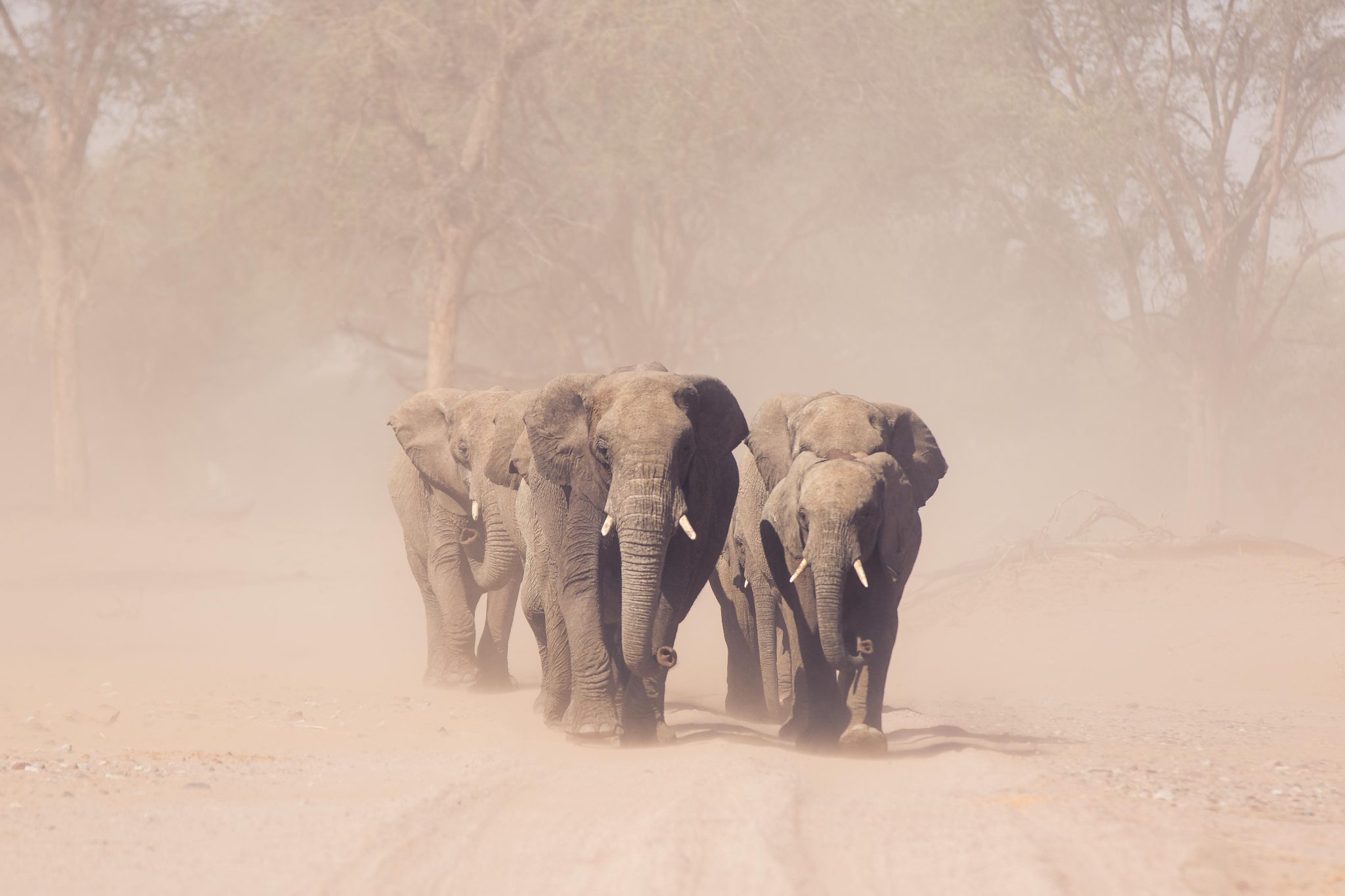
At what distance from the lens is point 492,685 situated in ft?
37.6

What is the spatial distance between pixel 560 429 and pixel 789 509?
4.51ft

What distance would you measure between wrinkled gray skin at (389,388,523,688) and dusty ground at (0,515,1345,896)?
602mm

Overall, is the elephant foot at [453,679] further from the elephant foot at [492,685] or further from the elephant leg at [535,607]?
the elephant leg at [535,607]

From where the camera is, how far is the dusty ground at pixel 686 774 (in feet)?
16.7

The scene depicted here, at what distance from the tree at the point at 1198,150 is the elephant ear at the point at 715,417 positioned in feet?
61.8

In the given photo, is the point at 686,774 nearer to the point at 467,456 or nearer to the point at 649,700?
the point at 649,700

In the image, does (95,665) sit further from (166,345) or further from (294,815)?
(166,345)

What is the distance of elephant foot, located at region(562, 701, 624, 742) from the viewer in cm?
808

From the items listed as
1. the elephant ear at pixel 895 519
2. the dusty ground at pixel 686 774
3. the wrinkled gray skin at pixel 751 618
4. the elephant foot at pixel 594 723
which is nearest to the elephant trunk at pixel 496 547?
the dusty ground at pixel 686 774

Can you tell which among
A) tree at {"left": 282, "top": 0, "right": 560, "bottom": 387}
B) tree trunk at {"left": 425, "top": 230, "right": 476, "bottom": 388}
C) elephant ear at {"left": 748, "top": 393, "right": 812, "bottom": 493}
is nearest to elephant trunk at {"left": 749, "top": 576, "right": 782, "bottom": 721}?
elephant ear at {"left": 748, "top": 393, "right": 812, "bottom": 493}

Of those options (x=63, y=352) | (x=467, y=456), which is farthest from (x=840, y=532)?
(x=63, y=352)

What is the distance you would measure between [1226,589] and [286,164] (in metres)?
15.9

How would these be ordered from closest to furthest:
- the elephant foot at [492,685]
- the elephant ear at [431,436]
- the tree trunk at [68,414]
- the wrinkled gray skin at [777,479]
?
the wrinkled gray skin at [777,479] < the elephant foot at [492,685] < the elephant ear at [431,436] < the tree trunk at [68,414]

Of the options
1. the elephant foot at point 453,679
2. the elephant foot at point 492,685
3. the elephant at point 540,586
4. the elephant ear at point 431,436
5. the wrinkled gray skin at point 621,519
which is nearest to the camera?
the wrinkled gray skin at point 621,519
